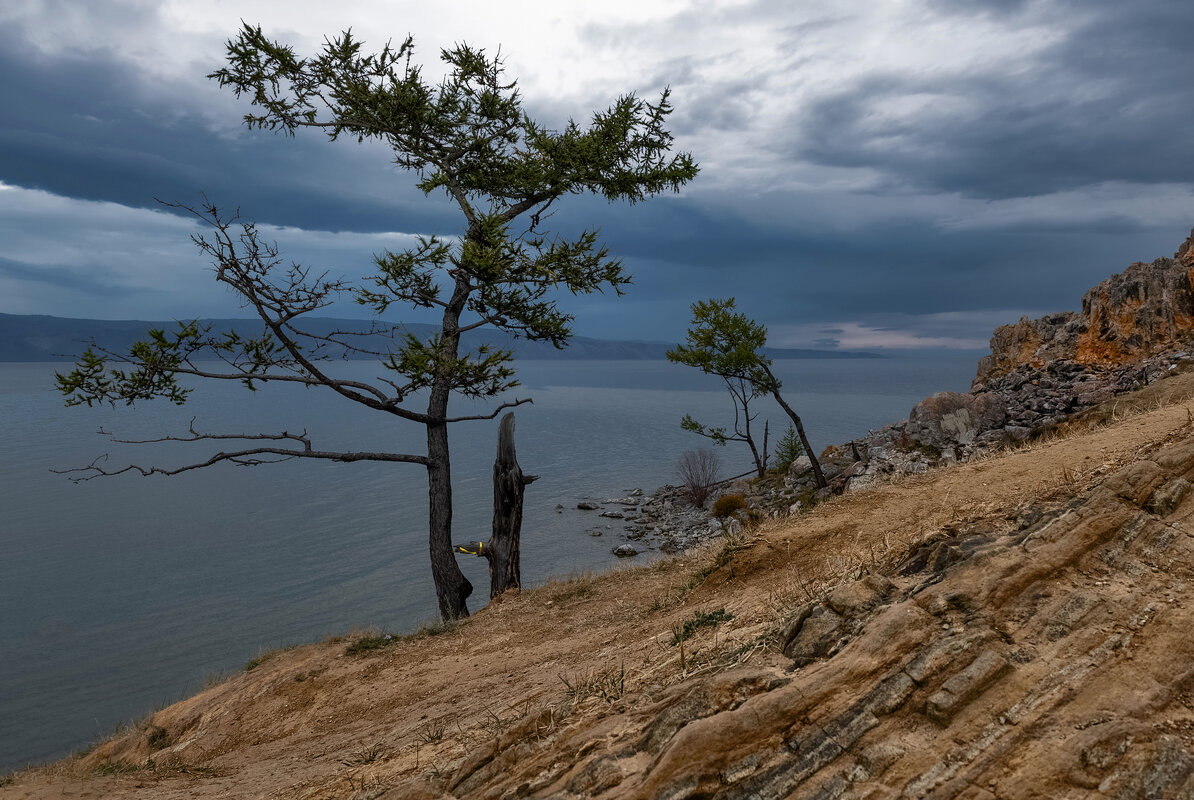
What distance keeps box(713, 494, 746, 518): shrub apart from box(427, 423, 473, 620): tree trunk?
20759 mm

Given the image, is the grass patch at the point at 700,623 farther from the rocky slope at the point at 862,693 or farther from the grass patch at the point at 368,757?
the grass patch at the point at 368,757

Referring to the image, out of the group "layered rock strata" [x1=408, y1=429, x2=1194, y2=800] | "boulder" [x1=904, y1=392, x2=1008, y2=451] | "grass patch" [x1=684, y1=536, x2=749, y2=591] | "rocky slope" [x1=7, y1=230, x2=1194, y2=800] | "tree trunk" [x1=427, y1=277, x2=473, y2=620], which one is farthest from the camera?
"boulder" [x1=904, y1=392, x2=1008, y2=451]

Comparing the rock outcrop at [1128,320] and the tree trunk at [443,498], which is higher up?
the rock outcrop at [1128,320]

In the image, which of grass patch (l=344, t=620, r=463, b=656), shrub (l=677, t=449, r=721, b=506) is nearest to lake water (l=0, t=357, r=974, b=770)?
shrub (l=677, t=449, r=721, b=506)

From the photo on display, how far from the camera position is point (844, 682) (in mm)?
4570

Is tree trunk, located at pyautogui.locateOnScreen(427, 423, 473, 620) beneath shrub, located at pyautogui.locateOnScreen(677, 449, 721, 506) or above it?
above

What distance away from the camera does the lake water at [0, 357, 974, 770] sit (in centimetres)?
2292

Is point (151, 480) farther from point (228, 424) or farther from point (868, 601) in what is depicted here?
point (868, 601)

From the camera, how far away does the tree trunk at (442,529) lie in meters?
17.3

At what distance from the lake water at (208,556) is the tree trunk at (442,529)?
21.0ft

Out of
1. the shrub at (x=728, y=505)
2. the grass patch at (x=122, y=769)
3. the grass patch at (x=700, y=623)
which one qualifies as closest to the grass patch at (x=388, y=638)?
the grass patch at (x=122, y=769)

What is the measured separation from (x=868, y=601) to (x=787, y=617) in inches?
37.8

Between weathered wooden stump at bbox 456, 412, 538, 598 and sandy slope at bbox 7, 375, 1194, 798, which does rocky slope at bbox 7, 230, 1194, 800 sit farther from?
weathered wooden stump at bbox 456, 412, 538, 598

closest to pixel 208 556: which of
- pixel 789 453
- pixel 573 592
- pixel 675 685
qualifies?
pixel 573 592
